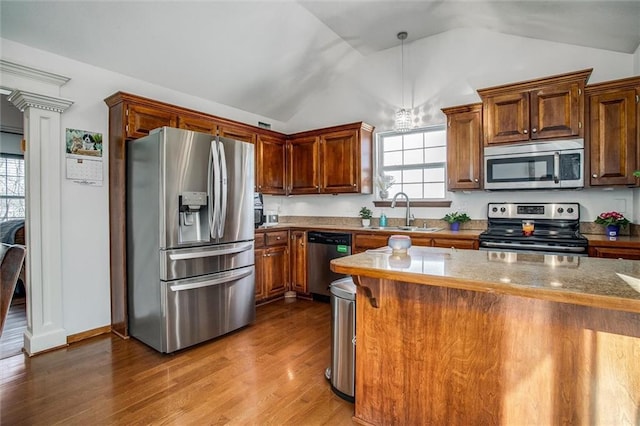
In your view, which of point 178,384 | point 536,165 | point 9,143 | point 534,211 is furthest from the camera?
point 9,143

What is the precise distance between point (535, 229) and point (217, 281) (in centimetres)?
316

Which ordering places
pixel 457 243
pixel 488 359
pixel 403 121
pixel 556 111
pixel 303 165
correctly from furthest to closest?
pixel 303 165, pixel 403 121, pixel 457 243, pixel 556 111, pixel 488 359

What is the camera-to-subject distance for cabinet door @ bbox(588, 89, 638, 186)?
2748 mm

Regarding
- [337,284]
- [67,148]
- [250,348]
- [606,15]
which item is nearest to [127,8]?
[67,148]

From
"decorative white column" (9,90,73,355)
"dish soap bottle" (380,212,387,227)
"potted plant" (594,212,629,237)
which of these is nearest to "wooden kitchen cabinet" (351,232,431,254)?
"dish soap bottle" (380,212,387,227)

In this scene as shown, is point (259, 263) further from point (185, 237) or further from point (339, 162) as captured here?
point (339, 162)

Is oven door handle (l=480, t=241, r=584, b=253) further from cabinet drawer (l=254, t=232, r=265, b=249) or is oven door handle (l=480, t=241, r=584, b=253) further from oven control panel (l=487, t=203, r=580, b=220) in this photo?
cabinet drawer (l=254, t=232, r=265, b=249)

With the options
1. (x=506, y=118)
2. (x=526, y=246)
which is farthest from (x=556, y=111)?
(x=526, y=246)

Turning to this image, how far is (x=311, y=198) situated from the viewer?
5.02 m

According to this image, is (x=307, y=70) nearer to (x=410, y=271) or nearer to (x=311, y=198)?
(x=311, y=198)

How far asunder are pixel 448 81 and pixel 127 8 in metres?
3.37

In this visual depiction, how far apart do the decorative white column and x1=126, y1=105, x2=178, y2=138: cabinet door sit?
474mm

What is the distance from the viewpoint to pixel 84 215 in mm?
3014

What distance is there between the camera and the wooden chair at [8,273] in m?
1.32
